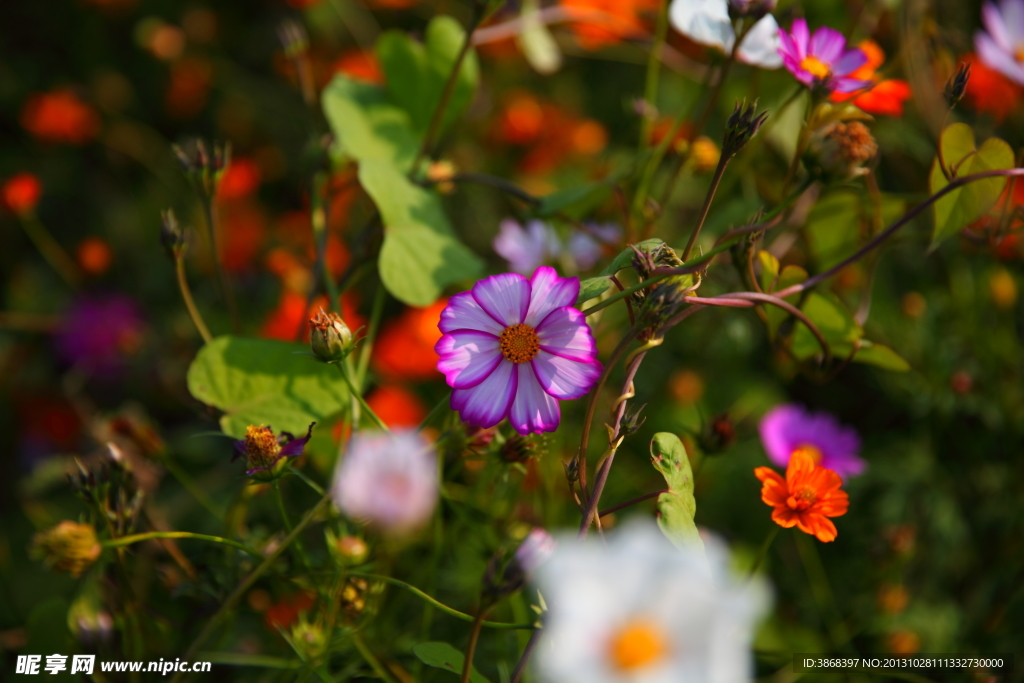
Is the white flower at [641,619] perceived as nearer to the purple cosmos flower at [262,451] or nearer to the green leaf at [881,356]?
the purple cosmos flower at [262,451]

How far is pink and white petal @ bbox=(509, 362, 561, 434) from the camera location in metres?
0.45

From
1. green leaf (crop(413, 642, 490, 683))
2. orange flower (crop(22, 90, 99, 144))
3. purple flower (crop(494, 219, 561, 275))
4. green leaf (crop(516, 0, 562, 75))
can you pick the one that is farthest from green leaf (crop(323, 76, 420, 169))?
orange flower (crop(22, 90, 99, 144))

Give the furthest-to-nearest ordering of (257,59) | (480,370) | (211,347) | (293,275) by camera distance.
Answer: (257,59) < (293,275) < (211,347) < (480,370)

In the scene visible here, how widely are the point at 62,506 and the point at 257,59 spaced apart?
0.90 metres

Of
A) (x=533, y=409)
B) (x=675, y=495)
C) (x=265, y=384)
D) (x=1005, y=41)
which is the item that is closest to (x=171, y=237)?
(x=265, y=384)

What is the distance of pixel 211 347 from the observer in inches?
23.6

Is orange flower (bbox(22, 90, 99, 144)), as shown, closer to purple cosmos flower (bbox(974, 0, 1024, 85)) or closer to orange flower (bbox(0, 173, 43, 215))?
orange flower (bbox(0, 173, 43, 215))

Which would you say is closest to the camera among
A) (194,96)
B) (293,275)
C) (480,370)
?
(480,370)

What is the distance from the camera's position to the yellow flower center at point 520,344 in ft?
1.56

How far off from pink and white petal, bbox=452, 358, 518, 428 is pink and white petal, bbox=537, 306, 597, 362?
1.4 inches

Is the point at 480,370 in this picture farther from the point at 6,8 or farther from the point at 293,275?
the point at 6,8

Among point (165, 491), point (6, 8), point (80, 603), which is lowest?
point (165, 491)

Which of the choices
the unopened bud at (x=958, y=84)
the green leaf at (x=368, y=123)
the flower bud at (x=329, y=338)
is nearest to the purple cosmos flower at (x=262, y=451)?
the flower bud at (x=329, y=338)

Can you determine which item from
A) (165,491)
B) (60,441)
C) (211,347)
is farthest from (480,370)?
(60,441)
